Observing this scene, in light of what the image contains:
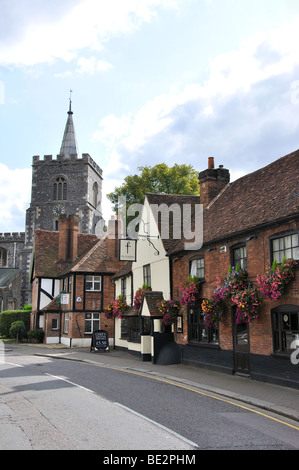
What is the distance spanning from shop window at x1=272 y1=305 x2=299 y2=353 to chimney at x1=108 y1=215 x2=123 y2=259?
2243 cm

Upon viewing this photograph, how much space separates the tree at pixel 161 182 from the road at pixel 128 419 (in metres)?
25.5

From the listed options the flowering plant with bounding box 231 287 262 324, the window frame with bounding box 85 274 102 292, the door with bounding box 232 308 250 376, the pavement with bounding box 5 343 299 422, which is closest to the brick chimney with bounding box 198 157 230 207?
the door with bounding box 232 308 250 376

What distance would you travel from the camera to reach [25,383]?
552 inches

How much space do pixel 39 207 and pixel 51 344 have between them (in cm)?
3579

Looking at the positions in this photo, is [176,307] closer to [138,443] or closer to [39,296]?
[138,443]

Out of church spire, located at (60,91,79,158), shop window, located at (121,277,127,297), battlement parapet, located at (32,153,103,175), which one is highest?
church spire, located at (60,91,79,158)

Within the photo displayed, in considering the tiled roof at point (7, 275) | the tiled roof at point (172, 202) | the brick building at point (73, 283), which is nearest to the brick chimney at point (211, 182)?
the tiled roof at point (172, 202)

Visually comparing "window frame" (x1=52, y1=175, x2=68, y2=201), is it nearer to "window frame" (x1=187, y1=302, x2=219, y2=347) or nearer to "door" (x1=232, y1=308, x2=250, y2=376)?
"window frame" (x1=187, y1=302, x2=219, y2=347)

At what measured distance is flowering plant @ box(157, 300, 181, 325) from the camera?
20.0 m

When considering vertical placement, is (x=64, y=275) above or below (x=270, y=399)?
above

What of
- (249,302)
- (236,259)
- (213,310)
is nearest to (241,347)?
(213,310)

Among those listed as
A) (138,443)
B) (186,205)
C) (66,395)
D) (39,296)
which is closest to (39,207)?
(39,296)

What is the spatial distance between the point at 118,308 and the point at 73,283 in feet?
22.2

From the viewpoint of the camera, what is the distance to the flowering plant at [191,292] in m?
18.2
